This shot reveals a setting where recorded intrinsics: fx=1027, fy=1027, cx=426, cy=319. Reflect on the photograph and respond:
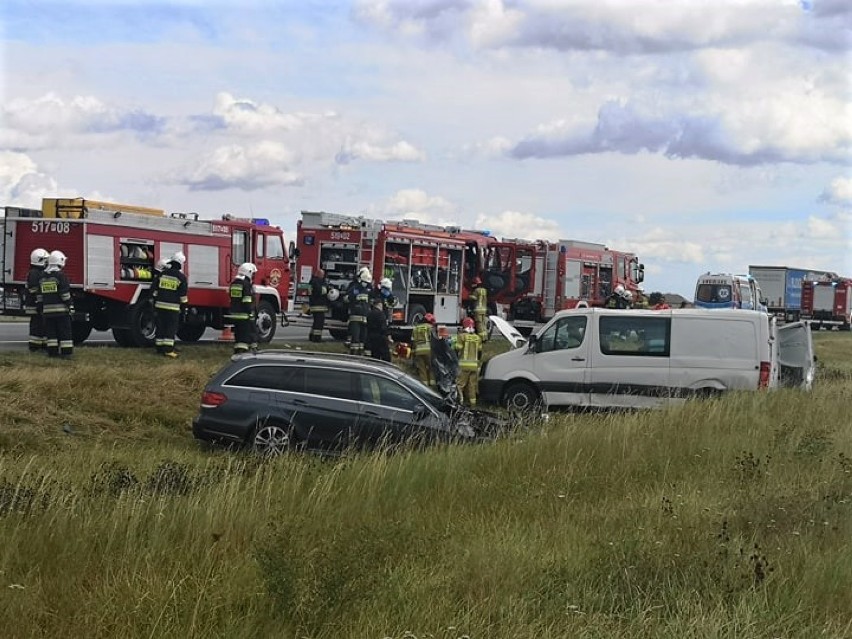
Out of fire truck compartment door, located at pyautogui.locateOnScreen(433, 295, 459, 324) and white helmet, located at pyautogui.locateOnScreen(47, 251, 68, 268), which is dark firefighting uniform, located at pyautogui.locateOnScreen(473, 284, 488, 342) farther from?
white helmet, located at pyautogui.locateOnScreen(47, 251, 68, 268)

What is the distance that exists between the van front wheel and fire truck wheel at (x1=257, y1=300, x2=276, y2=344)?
6.54 metres

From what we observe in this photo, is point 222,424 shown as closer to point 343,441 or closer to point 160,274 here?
point 343,441

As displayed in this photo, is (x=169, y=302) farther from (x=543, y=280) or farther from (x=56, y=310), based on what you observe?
(x=543, y=280)

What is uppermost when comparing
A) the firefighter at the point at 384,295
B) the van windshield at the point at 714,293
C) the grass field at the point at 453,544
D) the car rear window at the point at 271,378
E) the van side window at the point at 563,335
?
the van windshield at the point at 714,293

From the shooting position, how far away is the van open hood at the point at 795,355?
57.6 ft

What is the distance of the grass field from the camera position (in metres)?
4.98

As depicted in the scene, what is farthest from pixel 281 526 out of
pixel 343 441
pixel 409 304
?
pixel 409 304

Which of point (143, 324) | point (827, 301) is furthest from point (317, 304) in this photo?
point (827, 301)

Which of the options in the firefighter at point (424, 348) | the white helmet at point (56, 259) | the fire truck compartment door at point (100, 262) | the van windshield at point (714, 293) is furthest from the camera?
the van windshield at point (714, 293)

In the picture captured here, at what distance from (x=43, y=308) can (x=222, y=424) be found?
616cm

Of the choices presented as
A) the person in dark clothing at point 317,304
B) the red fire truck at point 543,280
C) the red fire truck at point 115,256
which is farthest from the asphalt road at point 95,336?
the red fire truck at point 543,280

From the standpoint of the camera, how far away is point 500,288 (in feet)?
100

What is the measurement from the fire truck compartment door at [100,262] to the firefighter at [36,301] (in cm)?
93

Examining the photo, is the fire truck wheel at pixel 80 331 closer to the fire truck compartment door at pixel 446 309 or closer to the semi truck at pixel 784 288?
the fire truck compartment door at pixel 446 309
